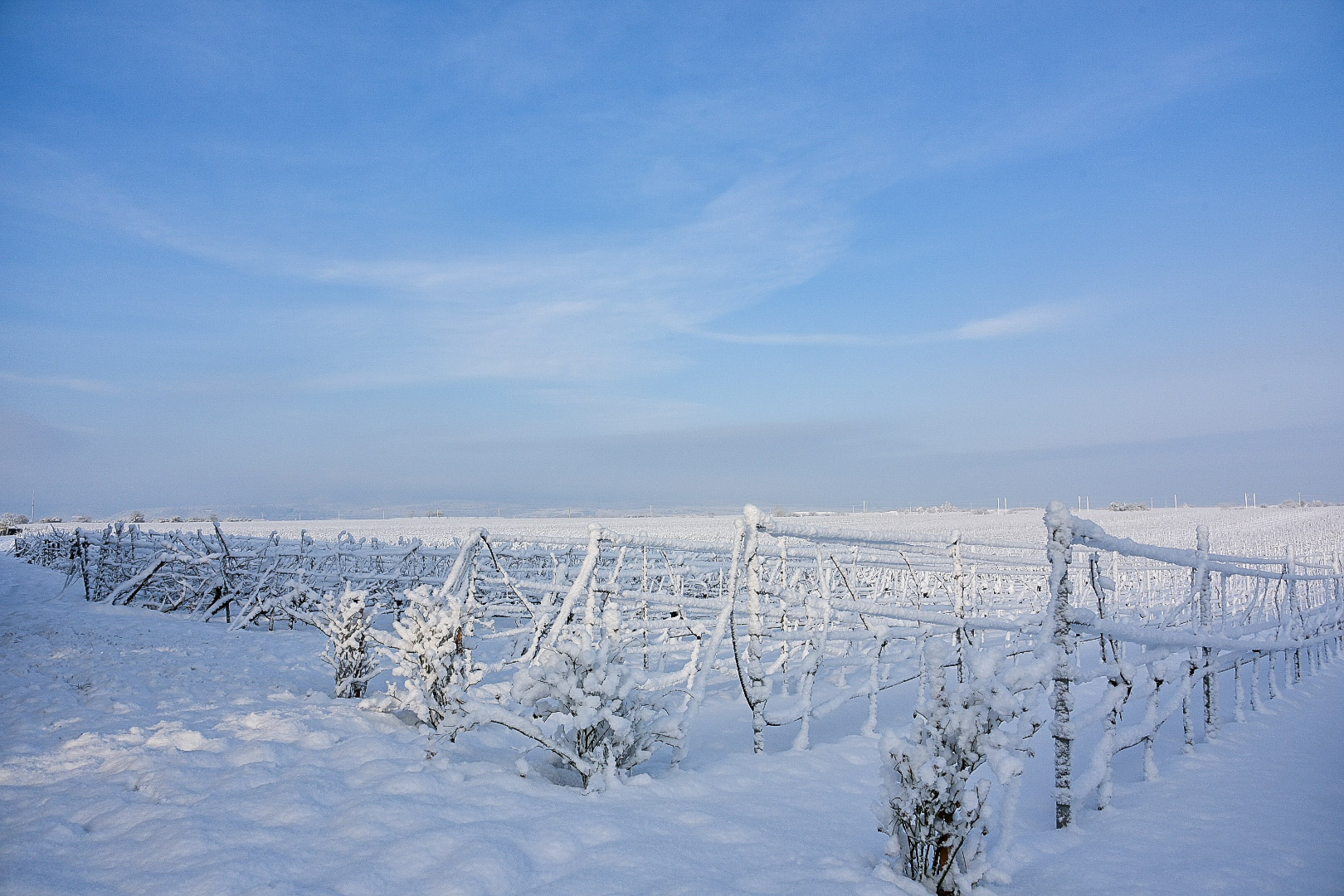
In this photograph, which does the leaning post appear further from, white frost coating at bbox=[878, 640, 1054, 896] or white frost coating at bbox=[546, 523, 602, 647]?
white frost coating at bbox=[546, 523, 602, 647]

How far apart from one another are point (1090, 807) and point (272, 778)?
17.0ft

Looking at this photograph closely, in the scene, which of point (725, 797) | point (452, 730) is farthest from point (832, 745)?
point (452, 730)

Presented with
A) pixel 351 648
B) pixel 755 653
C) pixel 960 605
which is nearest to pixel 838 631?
pixel 960 605

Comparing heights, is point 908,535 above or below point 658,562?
above

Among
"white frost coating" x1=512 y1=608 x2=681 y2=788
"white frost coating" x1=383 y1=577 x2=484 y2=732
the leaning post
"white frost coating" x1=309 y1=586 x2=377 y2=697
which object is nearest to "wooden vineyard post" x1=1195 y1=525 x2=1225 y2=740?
the leaning post

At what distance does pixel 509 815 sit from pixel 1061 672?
10.3 ft

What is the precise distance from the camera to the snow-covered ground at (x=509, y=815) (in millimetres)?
3350

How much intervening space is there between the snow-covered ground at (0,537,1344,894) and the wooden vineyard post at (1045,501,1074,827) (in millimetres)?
212

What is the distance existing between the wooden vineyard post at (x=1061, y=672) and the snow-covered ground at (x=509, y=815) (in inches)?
8.3

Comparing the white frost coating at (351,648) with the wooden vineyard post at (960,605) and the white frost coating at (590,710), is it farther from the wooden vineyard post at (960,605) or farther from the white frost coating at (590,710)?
the wooden vineyard post at (960,605)

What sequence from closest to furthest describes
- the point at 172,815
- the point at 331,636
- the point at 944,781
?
the point at 944,781, the point at 172,815, the point at 331,636

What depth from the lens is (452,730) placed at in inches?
191

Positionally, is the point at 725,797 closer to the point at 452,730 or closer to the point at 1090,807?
the point at 452,730

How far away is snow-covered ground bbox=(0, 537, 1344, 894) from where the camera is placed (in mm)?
3350
